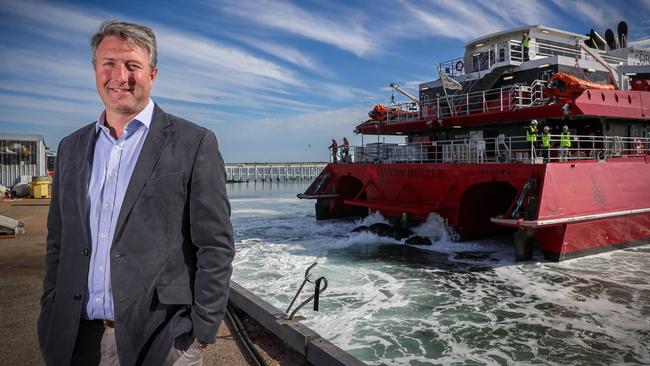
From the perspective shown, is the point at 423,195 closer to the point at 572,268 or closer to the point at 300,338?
the point at 572,268

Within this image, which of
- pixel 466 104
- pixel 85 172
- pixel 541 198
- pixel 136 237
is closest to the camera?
pixel 136 237

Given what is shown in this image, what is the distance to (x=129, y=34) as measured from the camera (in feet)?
6.95

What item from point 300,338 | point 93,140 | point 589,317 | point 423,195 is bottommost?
point 589,317

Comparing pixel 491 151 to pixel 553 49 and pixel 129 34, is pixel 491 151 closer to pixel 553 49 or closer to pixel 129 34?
pixel 553 49

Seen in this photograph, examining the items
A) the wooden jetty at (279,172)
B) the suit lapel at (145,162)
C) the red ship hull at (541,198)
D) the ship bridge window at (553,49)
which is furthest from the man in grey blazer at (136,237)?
the wooden jetty at (279,172)

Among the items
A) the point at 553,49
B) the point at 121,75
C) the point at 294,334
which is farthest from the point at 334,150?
the point at 121,75

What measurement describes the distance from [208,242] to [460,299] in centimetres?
763

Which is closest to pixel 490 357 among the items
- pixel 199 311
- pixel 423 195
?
pixel 199 311

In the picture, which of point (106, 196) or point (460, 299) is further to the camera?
point (460, 299)

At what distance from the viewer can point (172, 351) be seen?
2074 mm

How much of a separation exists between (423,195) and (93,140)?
1290 centimetres

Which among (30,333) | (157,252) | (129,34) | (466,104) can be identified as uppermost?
(466,104)

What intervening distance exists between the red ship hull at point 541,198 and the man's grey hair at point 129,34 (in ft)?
32.0

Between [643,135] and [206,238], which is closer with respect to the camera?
[206,238]
